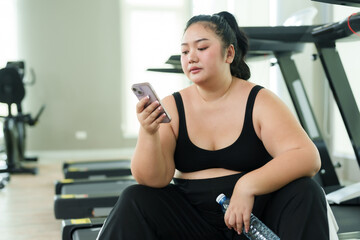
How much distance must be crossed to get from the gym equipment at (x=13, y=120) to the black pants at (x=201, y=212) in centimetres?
335

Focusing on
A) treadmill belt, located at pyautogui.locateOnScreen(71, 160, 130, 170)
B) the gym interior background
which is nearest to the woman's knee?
treadmill belt, located at pyautogui.locateOnScreen(71, 160, 130, 170)

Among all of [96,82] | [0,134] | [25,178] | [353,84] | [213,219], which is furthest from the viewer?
[96,82]

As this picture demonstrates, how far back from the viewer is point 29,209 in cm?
295

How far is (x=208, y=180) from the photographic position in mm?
1322

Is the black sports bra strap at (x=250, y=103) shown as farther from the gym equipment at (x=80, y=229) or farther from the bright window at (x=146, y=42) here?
the bright window at (x=146, y=42)

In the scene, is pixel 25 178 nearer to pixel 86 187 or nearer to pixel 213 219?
pixel 86 187

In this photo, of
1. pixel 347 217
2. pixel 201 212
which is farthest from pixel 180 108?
pixel 347 217

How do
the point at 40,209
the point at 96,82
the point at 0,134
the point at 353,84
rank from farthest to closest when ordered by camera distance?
the point at 96,82
the point at 0,134
the point at 353,84
the point at 40,209

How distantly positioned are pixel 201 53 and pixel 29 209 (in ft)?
6.97

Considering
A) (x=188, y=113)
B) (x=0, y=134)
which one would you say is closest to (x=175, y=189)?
(x=188, y=113)

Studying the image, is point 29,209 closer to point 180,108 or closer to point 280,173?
point 180,108

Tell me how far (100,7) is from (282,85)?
3.61 metres

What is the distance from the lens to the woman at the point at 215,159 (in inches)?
46.8

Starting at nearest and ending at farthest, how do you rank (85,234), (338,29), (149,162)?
(149,162) < (85,234) < (338,29)
